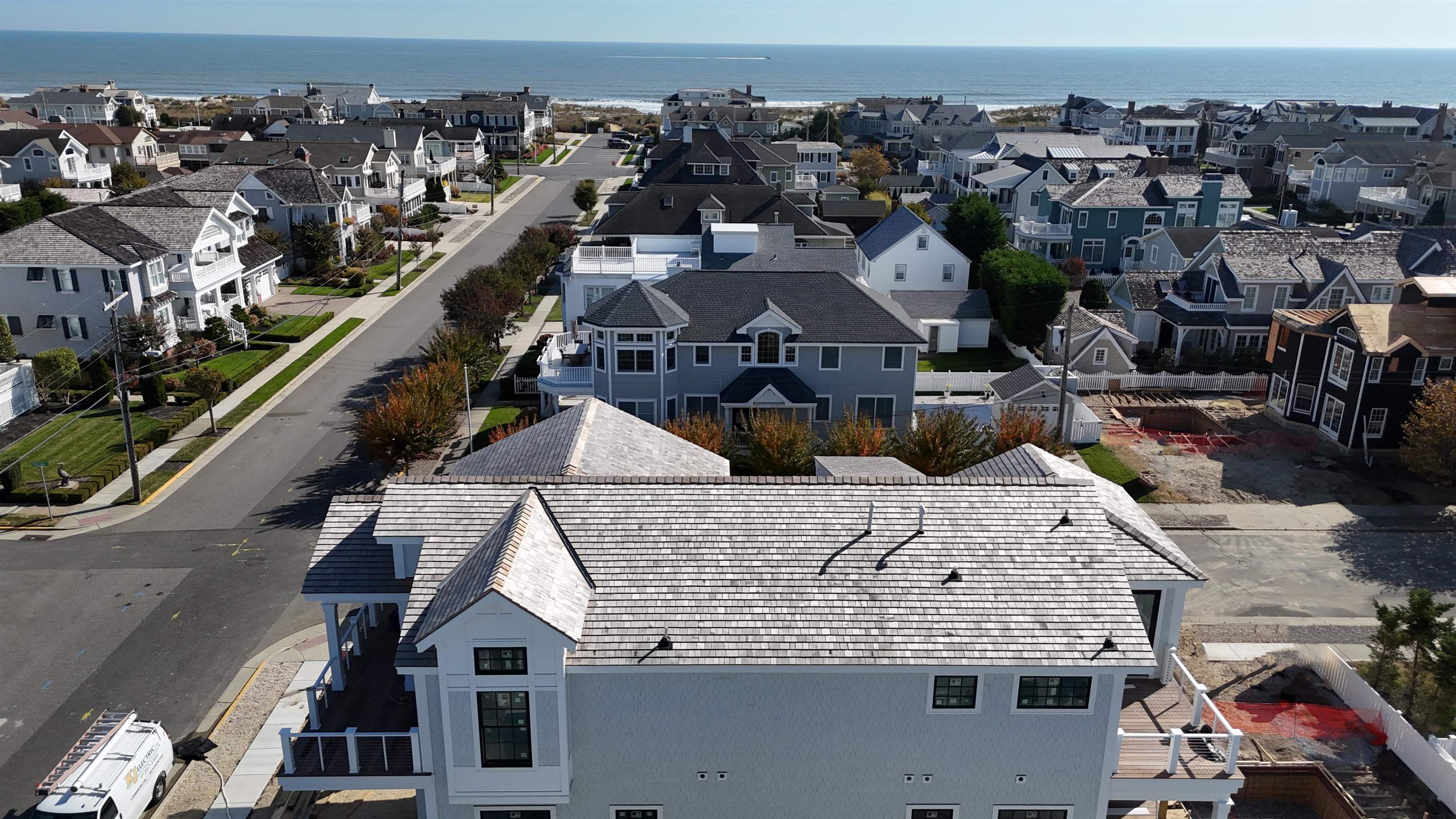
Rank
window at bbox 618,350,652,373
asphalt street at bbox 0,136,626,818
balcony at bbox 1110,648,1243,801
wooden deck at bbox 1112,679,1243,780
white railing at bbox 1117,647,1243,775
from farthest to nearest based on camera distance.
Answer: window at bbox 618,350,652,373 < asphalt street at bbox 0,136,626,818 < wooden deck at bbox 1112,679,1243,780 < balcony at bbox 1110,648,1243,801 < white railing at bbox 1117,647,1243,775

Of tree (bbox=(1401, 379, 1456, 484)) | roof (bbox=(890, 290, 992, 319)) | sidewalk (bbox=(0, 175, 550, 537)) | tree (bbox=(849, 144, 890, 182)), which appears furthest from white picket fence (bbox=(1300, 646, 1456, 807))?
tree (bbox=(849, 144, 890, 182))

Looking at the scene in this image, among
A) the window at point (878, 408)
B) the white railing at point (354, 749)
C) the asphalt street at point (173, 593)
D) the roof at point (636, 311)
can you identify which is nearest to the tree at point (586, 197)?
the asphalt street at point (173, 593)

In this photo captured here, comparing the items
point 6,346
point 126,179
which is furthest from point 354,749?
point 126,179

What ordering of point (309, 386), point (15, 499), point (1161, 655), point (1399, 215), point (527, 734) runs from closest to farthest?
point (527, 734) < point (1161, 655) < point (15, 499) < point (309, 386) < point (1399, 215)

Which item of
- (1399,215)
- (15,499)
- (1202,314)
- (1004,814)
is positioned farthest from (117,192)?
(1399,215)

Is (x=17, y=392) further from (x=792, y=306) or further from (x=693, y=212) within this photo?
(x=693, y=212)

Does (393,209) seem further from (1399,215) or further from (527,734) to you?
(1399,215)

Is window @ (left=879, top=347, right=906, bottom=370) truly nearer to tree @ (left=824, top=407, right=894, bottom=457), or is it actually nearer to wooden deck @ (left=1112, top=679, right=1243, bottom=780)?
tree @ (left=824, top=407, right=894, bottom=457)
